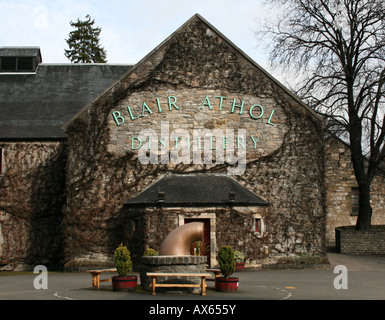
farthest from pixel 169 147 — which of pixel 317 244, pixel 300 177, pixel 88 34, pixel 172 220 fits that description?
pixel 88 34

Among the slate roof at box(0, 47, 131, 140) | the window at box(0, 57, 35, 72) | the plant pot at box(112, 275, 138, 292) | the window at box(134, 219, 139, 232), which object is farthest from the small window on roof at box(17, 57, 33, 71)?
the plant pot at box(112, 275, 138, 292)

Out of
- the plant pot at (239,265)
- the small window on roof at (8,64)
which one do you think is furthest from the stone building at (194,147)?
the small window on roof at (8,64)

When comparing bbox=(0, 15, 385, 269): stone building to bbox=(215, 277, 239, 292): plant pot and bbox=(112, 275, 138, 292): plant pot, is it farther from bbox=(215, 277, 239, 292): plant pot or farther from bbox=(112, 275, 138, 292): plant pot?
bbox=(112, 275, 138, 292): plant pot

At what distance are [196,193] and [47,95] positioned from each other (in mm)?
10463

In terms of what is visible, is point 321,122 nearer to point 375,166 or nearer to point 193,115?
point 193,115

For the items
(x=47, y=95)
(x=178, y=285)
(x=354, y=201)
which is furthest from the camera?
(x=354, y=201)

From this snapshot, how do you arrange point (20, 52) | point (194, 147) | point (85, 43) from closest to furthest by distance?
1. point (194, 147)
2. point (20, 52)
3. point (85, 43)

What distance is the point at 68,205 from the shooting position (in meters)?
23.4

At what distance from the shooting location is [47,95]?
28.4m

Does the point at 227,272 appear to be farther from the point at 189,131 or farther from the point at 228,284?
the point at 189,131

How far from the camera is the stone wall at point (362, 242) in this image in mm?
27578

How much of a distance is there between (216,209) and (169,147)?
338 centimetres

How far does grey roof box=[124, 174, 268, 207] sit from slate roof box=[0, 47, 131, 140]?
5784 millimetres

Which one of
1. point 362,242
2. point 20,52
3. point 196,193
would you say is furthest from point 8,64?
point 362,242
